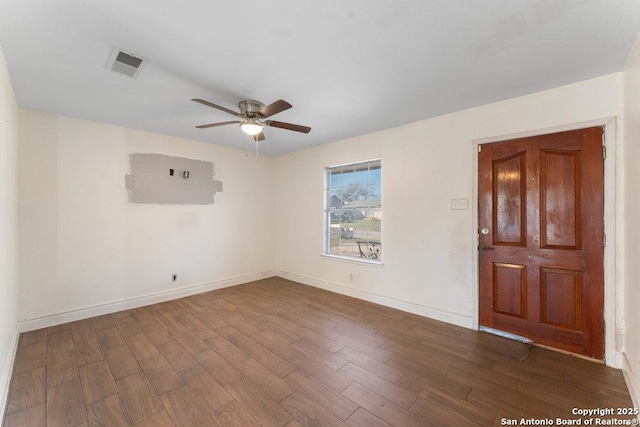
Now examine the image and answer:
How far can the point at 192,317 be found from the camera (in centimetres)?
327

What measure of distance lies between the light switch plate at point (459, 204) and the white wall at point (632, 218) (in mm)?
1190

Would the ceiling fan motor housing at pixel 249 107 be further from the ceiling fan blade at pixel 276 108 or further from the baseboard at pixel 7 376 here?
the baseboard at pixel 7 376

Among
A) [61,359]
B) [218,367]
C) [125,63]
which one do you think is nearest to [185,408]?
[218,367]

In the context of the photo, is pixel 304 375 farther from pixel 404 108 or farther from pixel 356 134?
pixel 356 134

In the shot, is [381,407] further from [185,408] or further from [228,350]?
[228,350]

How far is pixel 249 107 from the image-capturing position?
105 inches

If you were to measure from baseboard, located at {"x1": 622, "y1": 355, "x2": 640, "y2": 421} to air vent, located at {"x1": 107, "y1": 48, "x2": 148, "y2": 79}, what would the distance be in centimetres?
422

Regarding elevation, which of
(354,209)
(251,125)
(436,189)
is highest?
(251,125)

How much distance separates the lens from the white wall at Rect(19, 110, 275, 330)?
295cm

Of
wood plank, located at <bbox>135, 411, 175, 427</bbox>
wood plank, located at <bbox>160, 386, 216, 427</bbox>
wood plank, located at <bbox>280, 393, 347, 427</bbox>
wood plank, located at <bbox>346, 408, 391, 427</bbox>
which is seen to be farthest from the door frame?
wood plank, located at <bbox>135, 411, 175, 427</bbox>

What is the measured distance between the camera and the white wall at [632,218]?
1785mm

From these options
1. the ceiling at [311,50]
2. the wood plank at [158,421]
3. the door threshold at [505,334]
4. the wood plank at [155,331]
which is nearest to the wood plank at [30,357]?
the wood plank at [155,331]

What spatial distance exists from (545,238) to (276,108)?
2868mm

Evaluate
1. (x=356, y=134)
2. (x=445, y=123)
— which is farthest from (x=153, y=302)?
(x=445, y=123)
